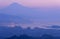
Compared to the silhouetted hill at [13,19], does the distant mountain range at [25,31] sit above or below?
below

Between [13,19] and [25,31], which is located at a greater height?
[13,19]

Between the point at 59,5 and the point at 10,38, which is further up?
the point at 59,5

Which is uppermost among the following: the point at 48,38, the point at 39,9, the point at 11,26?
the point at 39,9

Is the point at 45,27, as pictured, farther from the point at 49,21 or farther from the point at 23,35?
the point at 23,35

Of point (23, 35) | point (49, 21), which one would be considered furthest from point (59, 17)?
point (23, 35)

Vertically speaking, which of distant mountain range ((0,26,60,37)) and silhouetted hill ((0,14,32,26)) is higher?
silhouetted hill ((0,14,32,26))

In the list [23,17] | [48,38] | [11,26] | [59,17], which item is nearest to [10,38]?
[11,26]

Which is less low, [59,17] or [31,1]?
[31,1]

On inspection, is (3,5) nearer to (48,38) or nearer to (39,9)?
(39,9)
